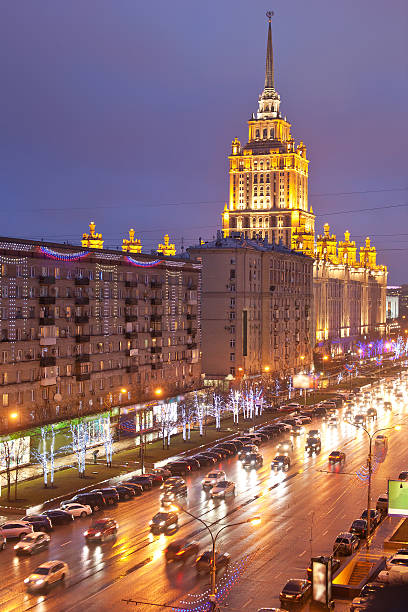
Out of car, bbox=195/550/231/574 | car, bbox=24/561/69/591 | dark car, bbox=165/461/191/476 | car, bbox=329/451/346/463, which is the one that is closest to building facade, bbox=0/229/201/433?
dark car, bbox=165/461/191/476

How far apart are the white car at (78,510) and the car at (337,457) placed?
27.1 metres

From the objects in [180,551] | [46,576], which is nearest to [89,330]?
[180,551]

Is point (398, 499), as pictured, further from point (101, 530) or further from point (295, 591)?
point (101, 530)

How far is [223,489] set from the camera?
67.8 metres

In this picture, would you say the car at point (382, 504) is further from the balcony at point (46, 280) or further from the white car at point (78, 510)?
the balcony at point (46, 280)

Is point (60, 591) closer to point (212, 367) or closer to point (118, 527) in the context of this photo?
point (118, 527)

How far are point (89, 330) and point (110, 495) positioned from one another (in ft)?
77.9

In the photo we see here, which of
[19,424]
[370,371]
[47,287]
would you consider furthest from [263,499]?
[370,371]

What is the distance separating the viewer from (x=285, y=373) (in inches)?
5822

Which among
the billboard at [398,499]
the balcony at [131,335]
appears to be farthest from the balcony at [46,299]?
the billboard at [398,499]

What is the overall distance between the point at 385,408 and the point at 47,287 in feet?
186

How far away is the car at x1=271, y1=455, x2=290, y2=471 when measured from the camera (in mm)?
Result: 79938

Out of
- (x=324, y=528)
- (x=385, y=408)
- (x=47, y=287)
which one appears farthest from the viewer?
(x=385, y=408)

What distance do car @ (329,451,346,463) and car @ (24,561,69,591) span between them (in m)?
38.7
